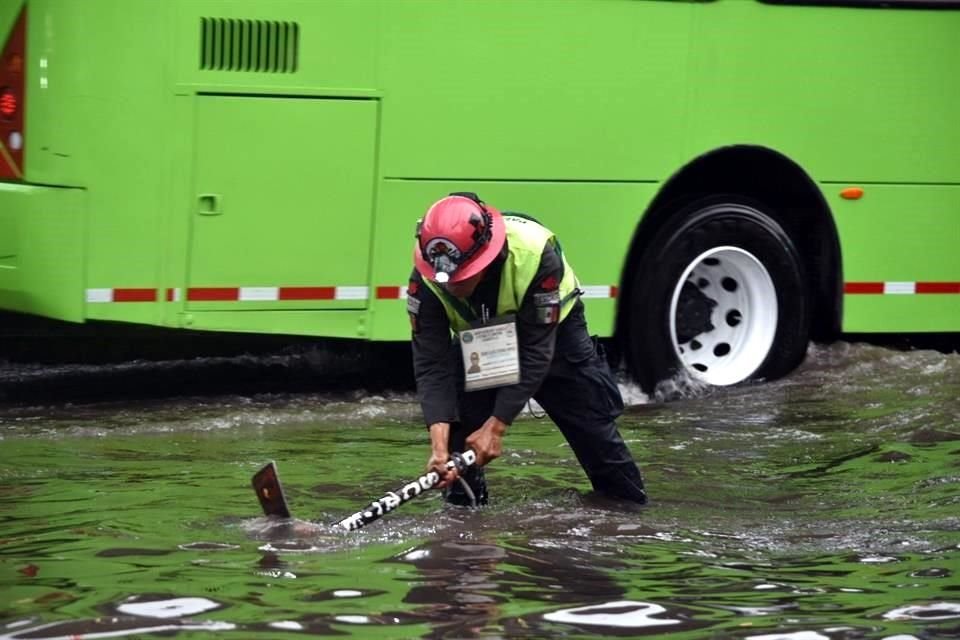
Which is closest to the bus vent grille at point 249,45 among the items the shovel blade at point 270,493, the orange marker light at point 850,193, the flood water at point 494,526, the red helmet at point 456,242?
the flood water at point 494,526

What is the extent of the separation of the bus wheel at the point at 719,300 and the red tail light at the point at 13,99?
3.24 m

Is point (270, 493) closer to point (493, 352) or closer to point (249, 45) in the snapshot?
point (493, 352)

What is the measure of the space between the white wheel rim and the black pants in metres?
2.92

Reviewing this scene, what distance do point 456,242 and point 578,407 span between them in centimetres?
102

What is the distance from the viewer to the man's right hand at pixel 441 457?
22.0ft

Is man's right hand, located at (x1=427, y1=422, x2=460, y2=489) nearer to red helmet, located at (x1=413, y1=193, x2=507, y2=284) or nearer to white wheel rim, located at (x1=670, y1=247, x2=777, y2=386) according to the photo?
red helmet, located at (x1=413, y1=193, x2=507, y2=284)

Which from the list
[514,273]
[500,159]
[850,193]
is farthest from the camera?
[850,193]

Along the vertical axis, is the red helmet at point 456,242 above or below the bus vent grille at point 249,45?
below

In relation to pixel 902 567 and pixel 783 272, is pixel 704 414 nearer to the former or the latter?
pixel 783 272

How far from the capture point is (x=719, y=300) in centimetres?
1028

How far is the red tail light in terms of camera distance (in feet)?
27.5

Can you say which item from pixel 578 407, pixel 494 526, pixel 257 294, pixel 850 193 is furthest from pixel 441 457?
pixel 850 193

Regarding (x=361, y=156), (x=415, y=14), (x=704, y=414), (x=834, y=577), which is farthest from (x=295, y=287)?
(x=834, y=577)

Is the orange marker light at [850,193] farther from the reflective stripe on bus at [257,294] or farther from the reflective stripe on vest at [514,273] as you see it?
the reflective stripe on vest at [514,273]
